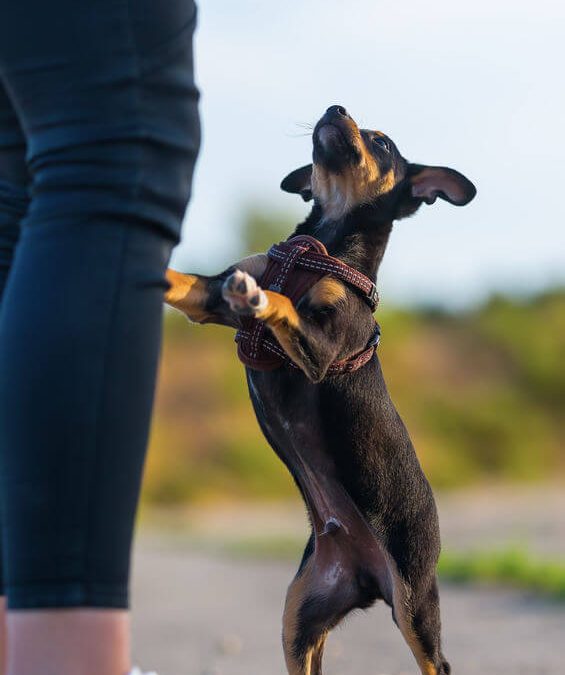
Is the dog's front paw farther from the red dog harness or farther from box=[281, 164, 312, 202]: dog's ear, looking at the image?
box=[281, 164, 312, 202]: dog's ear

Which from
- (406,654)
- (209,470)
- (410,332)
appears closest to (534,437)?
(410,332)

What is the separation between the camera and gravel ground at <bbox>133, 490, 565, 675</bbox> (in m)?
3.74

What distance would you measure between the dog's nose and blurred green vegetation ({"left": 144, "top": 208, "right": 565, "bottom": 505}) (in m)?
11.4

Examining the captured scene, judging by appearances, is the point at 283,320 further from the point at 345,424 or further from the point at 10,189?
the point at 10,189

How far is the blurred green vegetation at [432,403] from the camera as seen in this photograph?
46.4ft

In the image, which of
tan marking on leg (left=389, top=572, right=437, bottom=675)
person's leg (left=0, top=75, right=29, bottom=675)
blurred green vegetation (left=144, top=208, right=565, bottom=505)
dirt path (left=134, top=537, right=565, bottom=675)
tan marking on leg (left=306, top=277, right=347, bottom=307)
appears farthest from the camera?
blurred green vegetation (left=144, top=208, right=565, bottom=505)

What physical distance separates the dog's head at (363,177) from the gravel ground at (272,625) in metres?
1.09

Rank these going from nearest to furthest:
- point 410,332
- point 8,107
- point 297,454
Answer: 1. point 8,107
2. point 297,454
3. point 410,332

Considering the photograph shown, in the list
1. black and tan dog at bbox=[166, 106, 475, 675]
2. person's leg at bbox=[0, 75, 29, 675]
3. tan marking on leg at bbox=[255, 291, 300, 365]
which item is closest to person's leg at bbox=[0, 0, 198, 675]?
person's leg at bbox=[0, 75, 29, 675]

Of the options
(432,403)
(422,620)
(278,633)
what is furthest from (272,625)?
(432,403)

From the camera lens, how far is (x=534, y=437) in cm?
1490

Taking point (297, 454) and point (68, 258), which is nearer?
point (68, 258)

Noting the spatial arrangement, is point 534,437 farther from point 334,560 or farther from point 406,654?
point 334,560

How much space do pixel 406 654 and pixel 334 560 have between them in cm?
154
